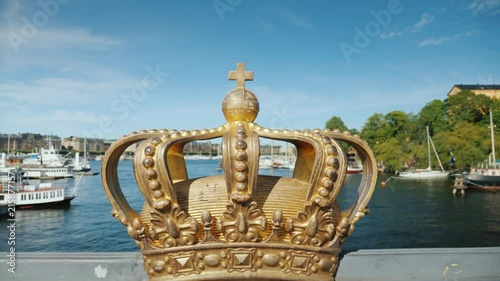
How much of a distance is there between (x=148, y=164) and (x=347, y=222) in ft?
3.52

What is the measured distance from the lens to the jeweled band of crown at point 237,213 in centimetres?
177

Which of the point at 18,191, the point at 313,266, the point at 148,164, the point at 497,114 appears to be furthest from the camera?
the point at 497,114

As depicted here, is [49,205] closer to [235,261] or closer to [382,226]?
[382,226]

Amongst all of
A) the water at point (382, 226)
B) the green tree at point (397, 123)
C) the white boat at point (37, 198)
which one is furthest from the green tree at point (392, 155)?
the white boat at point (37, 198)

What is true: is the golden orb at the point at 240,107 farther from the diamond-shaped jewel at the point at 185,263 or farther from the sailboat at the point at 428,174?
the sailboat at the point at 428,174

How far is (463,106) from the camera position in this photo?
4172cm

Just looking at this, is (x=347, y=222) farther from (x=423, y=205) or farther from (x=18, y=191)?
(x=18, y=191)

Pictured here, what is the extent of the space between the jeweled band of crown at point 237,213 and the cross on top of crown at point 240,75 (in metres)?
0.28

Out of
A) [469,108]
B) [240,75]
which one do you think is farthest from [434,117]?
[240,75]

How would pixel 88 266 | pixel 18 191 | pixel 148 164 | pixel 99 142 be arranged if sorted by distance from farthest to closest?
pixel 99 142
pixel 18 191
pixel 88 266
pixel 148 164

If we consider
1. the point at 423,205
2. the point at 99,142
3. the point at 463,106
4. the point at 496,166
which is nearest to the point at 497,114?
the point at 463,106

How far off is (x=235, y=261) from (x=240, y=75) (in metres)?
1.02

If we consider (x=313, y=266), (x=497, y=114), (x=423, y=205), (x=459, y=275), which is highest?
(x=497, y=114)

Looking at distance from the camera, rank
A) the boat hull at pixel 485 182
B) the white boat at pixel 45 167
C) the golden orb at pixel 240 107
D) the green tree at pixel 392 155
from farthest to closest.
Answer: the green tree at pixel 392 155 → the white boat at pixel 45 167 → the boat hull at pixel 485 182 → the golden orb at pixel 240 107
